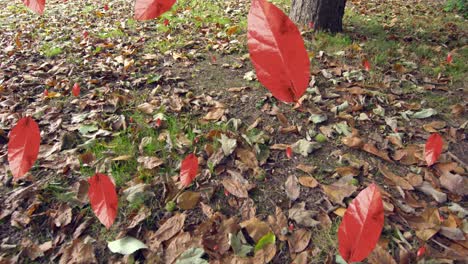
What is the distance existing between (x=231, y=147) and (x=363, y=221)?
1039mm

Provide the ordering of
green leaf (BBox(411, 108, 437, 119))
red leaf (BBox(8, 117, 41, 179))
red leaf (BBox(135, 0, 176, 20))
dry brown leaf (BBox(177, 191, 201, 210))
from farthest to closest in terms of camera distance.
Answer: green leaf (BBox(411, 108, 437, 119)) < dry brown leaf (BBox(177, 191, 201, 210)) < red leaf (BBox(8, 117, 41, 179)) < red leaf (BBox(135, 0, 176, 20))

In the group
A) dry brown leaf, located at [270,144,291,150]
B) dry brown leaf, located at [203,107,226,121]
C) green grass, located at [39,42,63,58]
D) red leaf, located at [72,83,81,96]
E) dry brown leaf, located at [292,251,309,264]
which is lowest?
dry brown leaf, located at [292,251,309,264]

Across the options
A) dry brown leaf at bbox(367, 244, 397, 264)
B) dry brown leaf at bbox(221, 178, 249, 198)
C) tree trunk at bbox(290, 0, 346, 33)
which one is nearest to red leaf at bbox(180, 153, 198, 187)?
dry brown leaf at bbox(221, 178, 249, 198)

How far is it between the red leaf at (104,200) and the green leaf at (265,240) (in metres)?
0.68

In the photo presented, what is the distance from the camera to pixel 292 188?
5.50ft

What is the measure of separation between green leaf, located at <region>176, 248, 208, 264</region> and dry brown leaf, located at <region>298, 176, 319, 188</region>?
2.14 feet

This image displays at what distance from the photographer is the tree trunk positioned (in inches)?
126

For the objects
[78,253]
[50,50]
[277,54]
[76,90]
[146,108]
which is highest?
[277,54]

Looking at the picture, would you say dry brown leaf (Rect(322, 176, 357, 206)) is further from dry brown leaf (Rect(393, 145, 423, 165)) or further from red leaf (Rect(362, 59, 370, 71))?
red leaf (Rect(362, 59, 370, 71))

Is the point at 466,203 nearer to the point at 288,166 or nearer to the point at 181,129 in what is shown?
the point at 288,166


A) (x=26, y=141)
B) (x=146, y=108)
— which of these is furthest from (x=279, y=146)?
(x=26, y=141)

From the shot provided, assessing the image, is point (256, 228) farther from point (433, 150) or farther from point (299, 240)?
point (433, 150)

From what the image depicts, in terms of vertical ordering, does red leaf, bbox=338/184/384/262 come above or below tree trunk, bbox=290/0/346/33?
below

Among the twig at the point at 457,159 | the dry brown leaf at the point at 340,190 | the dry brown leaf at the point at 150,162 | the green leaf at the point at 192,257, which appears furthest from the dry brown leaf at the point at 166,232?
the twig at the point at 457,159
